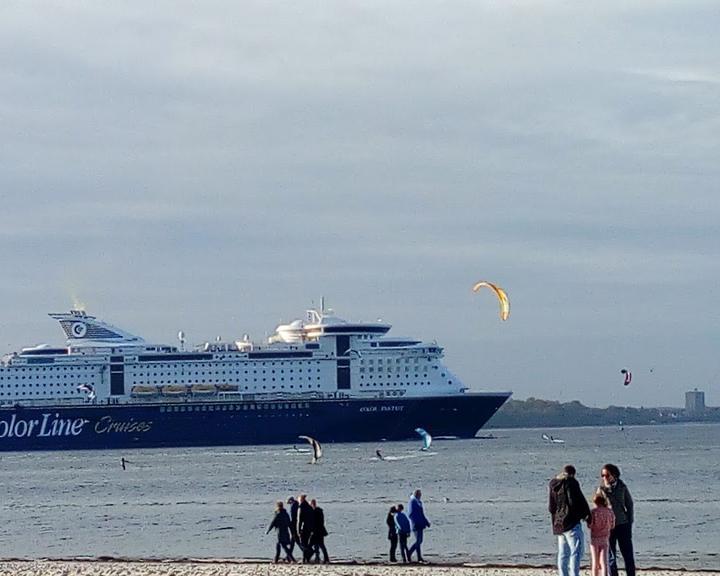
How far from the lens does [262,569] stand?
19.5 m

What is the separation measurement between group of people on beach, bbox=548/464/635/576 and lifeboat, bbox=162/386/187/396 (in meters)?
70.6

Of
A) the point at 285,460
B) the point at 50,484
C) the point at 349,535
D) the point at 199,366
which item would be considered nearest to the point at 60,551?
the point at 349,535

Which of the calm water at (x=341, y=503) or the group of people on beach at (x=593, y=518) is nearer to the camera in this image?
the group of people on beach at (x=593, y=518)

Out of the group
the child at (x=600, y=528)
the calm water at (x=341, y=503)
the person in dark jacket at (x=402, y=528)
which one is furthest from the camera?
the calm water at (x=341, y=503)

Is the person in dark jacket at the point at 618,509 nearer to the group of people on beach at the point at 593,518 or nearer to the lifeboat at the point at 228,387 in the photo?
the group of people on beach at the point at 593,518

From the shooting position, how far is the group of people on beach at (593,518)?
1359cm

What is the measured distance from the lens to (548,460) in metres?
70.8

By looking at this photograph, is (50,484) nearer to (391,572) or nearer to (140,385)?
(140,385)

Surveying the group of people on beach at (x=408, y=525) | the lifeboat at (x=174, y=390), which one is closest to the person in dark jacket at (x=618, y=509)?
the group of people on beach at (x=408, y=525)

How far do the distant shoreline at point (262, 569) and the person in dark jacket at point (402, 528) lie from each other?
50 centimetres

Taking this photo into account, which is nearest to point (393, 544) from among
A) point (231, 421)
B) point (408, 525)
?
point (408, 525)

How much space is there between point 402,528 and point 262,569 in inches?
93.4

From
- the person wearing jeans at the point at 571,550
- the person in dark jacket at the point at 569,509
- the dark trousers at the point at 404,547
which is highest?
the person in dark jacket at the point at 569,509

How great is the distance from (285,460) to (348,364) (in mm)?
15767
